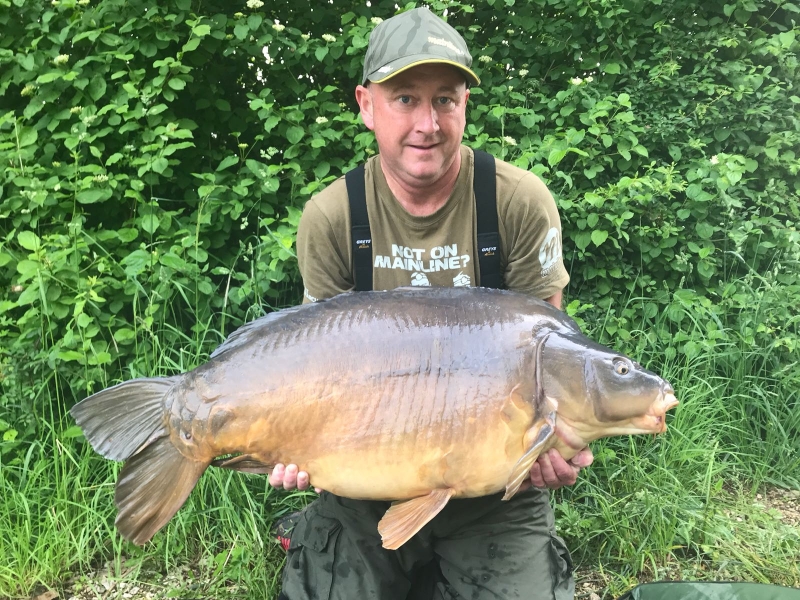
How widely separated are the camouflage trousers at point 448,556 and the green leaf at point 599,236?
1370 millimetres

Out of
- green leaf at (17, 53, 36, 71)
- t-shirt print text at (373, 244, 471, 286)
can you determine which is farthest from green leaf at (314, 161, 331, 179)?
green leaf at (17, 53, 36, 71)

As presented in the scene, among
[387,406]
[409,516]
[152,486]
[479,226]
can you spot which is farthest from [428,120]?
[152,486]

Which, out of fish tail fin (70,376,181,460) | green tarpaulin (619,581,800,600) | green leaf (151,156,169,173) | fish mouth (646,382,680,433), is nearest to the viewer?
fish mouth (646,382,680,433)

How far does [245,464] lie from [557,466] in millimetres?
797

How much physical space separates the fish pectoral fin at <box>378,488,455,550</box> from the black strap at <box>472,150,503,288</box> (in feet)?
2.42

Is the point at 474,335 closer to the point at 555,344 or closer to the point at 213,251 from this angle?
the point at 555,344

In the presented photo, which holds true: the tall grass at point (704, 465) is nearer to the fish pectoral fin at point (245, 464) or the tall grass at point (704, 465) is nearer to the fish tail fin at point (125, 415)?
the fish pectoral fin at point (245, 464)

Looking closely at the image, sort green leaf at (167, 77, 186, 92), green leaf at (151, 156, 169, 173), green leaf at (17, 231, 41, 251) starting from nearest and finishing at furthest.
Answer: green leaf at (17, 231, 41, 251) → green leaf at (151, 156, 169, 173) → green leaf at (167, 77, 186, 92)

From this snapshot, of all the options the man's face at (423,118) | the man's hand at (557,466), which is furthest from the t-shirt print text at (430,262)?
the man's hand at (557,466)

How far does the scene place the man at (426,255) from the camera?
179 centimetres

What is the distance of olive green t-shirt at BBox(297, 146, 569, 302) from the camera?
1915 mm

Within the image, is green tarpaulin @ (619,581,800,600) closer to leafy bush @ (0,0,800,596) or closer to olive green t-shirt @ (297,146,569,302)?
leafy bush @ (0,0,800,596)

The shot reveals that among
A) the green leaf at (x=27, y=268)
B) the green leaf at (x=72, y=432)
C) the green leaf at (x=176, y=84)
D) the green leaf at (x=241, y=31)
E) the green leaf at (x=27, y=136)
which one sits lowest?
the green leaf at (x=72, y=432)

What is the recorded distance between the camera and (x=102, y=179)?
2.67 metres
